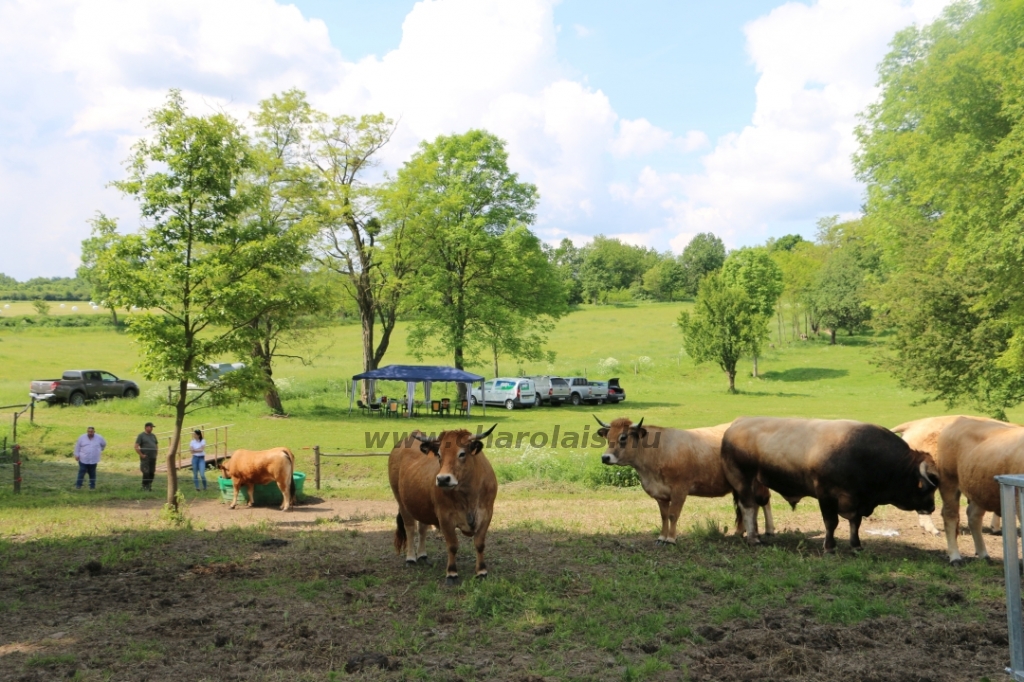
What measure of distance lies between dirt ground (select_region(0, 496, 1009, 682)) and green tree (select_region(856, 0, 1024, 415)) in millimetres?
10892

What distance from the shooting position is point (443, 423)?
1335 inches

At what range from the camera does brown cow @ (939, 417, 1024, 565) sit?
30.0 ft

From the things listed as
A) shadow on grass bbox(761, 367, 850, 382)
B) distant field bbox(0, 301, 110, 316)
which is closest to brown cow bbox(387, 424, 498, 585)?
shadow on grass bbox(761, 367, 850, 382)

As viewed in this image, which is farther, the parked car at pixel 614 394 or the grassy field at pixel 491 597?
the parked car at pixel 614 394

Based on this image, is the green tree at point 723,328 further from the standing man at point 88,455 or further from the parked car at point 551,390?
the standing man at point 88,455

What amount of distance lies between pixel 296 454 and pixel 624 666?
19.6 metres

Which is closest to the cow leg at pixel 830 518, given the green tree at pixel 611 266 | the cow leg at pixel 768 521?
the cow leg at pixel 768 521

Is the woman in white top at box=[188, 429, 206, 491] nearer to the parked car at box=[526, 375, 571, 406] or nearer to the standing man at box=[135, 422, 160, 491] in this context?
the standing man at box=[135, 422, 160, 491]

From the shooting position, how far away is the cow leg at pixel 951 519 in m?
9.73

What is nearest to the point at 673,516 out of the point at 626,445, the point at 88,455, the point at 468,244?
the point at 626,445

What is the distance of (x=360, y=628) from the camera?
7750 mm

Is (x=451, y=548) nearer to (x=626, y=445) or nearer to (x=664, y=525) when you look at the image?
(x=664, y=525)

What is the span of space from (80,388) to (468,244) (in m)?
20.2

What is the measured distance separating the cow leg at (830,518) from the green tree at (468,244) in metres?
31.4
